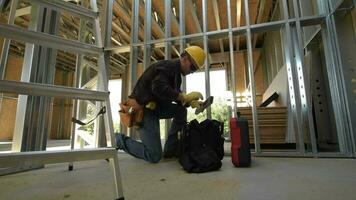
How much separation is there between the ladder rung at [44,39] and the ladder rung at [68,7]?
0.25 metres

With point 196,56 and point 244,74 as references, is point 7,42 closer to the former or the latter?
point 196,56

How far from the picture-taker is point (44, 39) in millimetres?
1033

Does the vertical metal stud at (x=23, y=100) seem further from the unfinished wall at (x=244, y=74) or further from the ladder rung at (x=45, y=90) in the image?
the unfinished wall at (x=244, y=74)

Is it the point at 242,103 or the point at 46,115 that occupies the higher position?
the point at 242,103

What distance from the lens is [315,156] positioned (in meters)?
2.10

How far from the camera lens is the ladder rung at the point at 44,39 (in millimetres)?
945

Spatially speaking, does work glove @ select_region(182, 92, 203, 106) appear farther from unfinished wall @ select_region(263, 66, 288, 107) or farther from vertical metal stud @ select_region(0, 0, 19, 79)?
unfinished wall @ select_region(263, 66, 288, 107)

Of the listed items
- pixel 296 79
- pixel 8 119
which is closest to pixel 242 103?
pixel 296 79

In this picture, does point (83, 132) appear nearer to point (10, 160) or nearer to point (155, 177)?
point (155, 177)

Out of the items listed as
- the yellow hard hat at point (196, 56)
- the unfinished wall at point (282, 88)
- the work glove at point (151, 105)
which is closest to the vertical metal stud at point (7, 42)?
the work glove at point (151, 105)

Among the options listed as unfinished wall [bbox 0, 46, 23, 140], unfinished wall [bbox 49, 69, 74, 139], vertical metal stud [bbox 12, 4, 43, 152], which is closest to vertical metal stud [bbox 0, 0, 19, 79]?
vertical metal stud [bbox 12, 4, 43, 152]

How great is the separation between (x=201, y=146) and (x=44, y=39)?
1296 mm

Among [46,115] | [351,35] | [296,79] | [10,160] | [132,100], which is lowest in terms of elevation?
[10,160]

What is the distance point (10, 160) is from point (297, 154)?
2.24 meters
